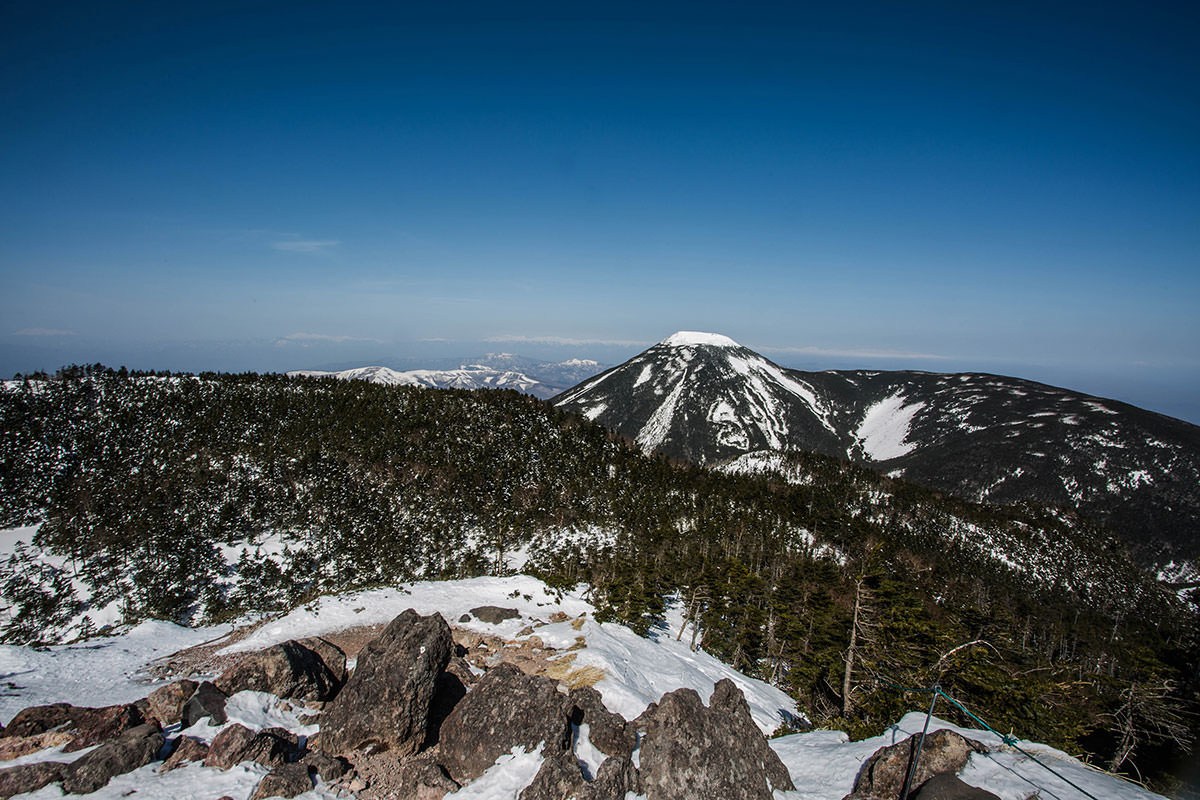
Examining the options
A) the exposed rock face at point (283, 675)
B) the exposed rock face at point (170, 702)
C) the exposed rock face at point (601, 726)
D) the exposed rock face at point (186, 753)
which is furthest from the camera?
the exposed rock face at point (283, 675)

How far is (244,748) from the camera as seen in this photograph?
14.7 metres

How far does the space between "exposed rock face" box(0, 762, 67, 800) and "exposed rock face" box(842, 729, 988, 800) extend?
2200 centimetres

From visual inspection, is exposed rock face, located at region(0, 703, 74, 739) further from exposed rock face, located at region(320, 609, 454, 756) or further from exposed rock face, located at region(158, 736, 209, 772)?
exposed rock face, located at region(320, 609, 454, 756)

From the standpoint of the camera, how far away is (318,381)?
142500 mm

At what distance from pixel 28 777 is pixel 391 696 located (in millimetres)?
9189

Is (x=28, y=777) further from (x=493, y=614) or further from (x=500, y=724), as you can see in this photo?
(x=493, y=614)

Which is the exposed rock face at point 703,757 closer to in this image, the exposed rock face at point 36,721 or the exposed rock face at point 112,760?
the exposed rock face at point 112,760

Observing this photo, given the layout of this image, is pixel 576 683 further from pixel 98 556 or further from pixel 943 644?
pixel 98 556

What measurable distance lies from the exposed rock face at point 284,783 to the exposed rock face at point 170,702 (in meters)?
5.94

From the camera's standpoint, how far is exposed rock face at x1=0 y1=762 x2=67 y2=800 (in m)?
12.7

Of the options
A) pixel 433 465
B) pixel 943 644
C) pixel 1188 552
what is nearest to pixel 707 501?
pixel 433 465

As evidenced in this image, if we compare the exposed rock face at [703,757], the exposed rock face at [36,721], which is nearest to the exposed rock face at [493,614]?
the exposed rock face at [36,721]

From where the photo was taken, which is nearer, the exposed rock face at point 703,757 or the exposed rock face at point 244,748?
the exposed rock face at point 703,757

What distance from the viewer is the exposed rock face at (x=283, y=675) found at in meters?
18.6
